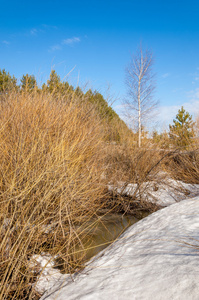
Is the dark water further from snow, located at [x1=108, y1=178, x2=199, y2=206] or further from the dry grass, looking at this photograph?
snow, located at [x1=108, y1=178, x2=199, y2=206]

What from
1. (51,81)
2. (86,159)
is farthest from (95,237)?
(51,81)

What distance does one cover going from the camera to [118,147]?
477cm

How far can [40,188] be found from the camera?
1.74m

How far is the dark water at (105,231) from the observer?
2085 mm

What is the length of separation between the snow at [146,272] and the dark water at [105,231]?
49 cm

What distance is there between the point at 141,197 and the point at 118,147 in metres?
1.70

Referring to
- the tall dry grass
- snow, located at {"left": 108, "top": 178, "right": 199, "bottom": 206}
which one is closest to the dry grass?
the tall dry grass

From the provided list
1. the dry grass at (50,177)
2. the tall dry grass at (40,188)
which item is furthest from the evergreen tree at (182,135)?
the tall dry grass at (40,188)

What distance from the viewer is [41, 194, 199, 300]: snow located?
96cm

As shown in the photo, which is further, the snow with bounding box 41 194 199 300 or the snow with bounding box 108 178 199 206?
the snow with bounding box 108 178 199 206

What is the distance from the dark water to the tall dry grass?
12 cm

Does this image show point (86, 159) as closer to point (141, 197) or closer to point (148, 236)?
point (141, 197)

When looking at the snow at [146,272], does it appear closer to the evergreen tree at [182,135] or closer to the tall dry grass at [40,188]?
the tall dry grass at [40,188]

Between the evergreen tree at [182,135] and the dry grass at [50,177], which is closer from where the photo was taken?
the dry grass at [50,177]
